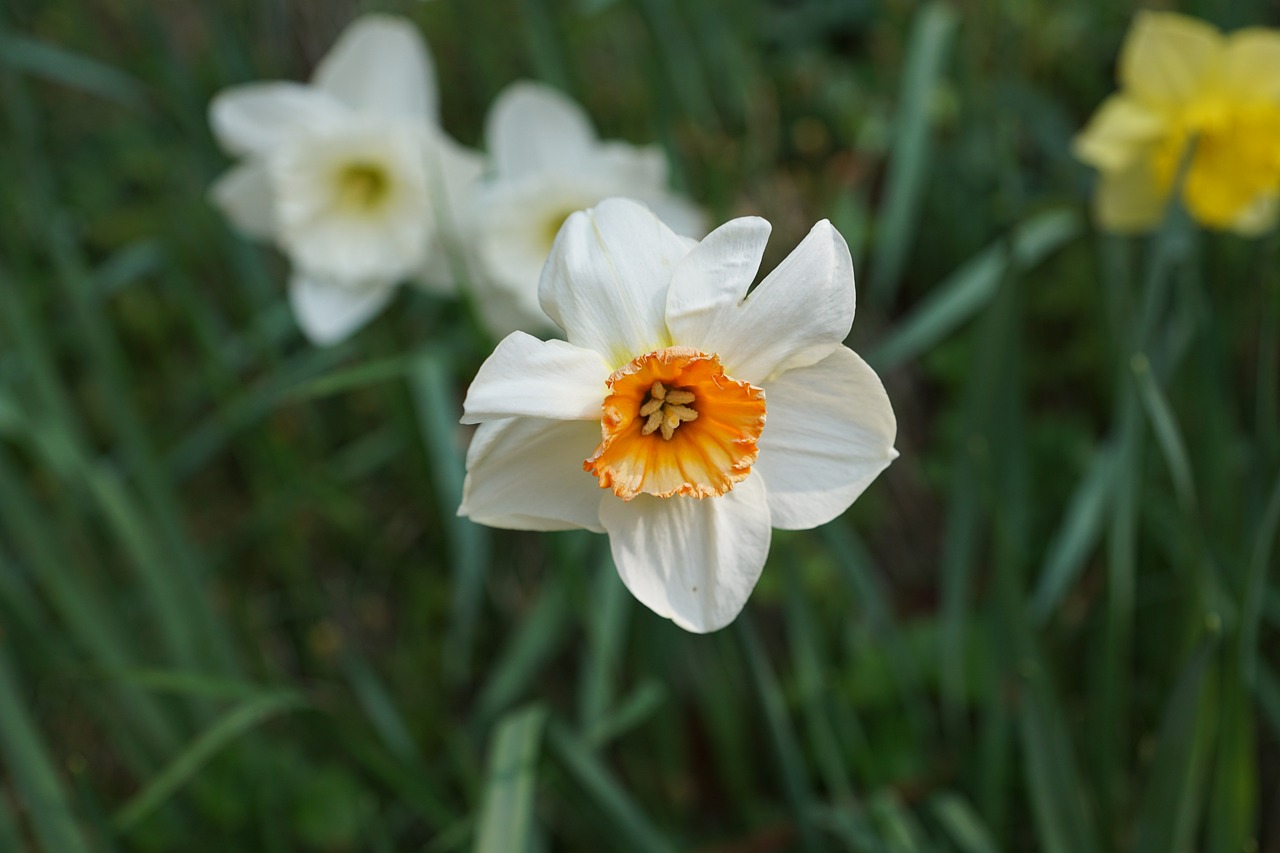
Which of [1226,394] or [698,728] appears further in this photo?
[698,728]

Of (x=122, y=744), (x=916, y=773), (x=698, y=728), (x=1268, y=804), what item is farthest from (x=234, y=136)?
(x=1268, y=804)

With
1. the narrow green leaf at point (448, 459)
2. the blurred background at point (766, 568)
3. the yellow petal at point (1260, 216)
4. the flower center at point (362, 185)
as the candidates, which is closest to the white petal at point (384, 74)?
the flower center at point (362, 185)

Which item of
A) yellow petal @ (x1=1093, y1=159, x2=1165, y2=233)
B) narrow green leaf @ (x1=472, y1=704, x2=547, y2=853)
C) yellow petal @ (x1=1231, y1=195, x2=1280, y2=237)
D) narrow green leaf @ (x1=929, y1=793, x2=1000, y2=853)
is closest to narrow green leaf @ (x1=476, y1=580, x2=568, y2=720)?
narrow green leaf @ (x1=472, y1=704, x2=547, y2=853)

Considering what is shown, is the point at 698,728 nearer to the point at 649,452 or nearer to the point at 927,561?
the point at 927,561

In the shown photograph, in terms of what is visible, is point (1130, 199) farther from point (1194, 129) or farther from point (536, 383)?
point (536, 383)

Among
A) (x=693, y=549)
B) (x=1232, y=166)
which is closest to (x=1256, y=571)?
(x=693, y=549)
